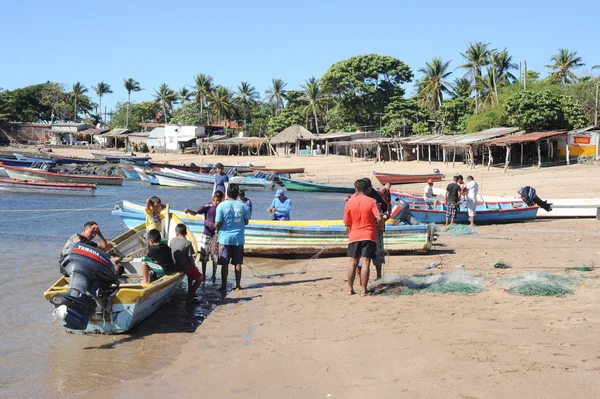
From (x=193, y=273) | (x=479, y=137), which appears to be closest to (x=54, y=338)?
(x=193, y=273)

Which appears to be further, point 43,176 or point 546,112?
point 546,112

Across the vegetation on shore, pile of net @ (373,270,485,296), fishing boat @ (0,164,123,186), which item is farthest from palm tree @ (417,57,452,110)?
pile of net @ (373,270,485,296)

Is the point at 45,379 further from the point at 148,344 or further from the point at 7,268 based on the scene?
the point at 7,268

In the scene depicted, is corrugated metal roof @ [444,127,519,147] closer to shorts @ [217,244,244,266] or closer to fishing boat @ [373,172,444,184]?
fishing boat @ [373,172,444,184]

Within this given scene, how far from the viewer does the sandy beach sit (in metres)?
4.99

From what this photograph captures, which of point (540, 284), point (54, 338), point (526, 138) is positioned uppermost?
point (526, 138)

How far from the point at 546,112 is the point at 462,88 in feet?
76.2

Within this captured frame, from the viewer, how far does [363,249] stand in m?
7.89

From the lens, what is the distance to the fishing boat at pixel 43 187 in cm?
3048

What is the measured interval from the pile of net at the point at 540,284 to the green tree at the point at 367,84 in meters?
55.0

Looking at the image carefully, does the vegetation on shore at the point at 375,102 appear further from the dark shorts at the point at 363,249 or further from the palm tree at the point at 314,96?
the dark shorts at the point at 363,249

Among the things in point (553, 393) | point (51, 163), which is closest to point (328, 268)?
point (553, 393)

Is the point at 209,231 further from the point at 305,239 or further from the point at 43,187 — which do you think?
the point at 43,187

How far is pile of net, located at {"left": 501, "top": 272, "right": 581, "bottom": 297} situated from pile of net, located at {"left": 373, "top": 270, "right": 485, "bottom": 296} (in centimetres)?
42
